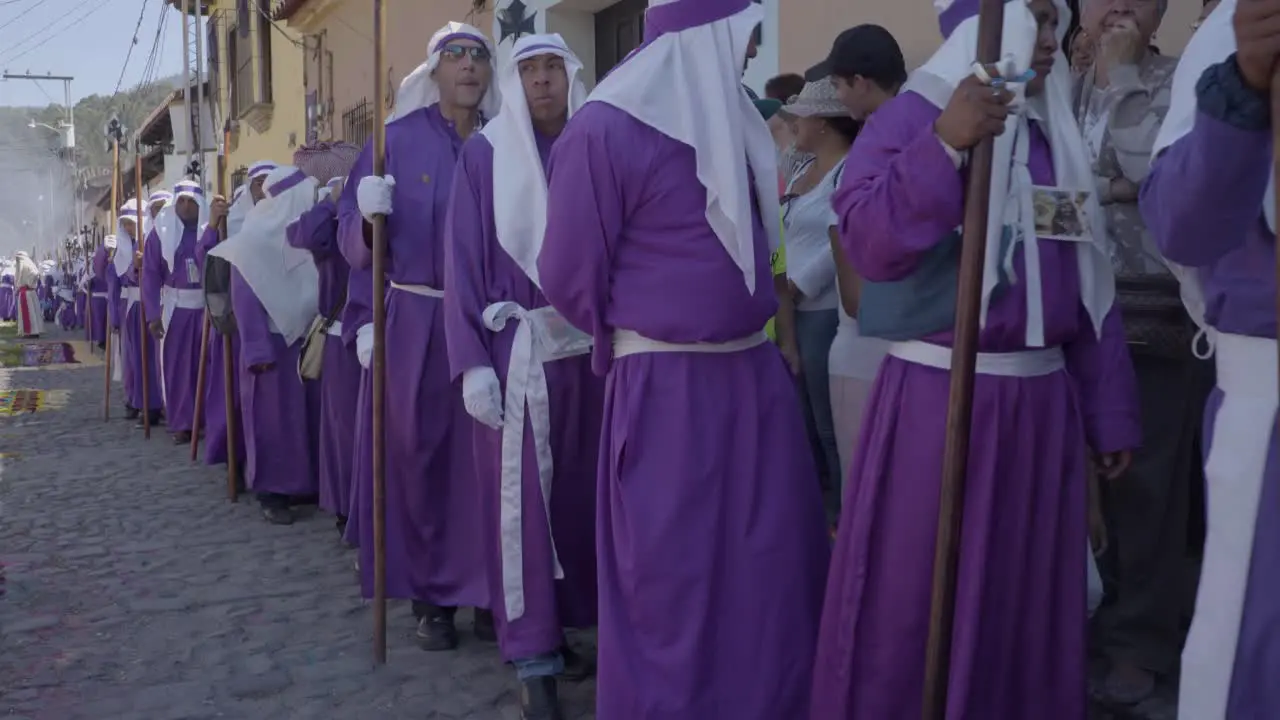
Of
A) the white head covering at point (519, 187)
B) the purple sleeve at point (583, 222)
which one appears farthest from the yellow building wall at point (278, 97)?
the purple sleeve at point (583, 222)

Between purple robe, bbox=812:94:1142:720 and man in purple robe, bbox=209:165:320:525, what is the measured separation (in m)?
4.51

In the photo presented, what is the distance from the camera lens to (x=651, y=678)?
2936mm

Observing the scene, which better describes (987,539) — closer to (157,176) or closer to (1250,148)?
(1250,148)

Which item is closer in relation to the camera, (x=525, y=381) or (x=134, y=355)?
(x=525, y=381)

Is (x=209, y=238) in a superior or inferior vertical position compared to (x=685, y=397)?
superior

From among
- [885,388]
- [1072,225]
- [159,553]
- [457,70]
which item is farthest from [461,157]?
[159,553]

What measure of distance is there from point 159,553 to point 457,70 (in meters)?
2.93

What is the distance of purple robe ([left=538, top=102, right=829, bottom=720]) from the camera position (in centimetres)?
293

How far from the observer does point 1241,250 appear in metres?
1.98

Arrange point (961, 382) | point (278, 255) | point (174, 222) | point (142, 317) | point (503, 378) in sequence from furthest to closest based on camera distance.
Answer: point (142, 317) < point (174, 222) < point (278, 255) < point (503, 378) < point (961, 382)

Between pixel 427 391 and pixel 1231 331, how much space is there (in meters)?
2.88

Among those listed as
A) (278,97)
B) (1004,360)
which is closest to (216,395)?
(1004,360)

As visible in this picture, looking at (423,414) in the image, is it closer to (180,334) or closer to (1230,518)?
(1230,518)

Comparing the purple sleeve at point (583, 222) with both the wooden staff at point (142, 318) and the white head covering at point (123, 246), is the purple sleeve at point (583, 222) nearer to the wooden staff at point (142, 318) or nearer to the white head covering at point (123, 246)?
the wooden staff at point (142, 318)
